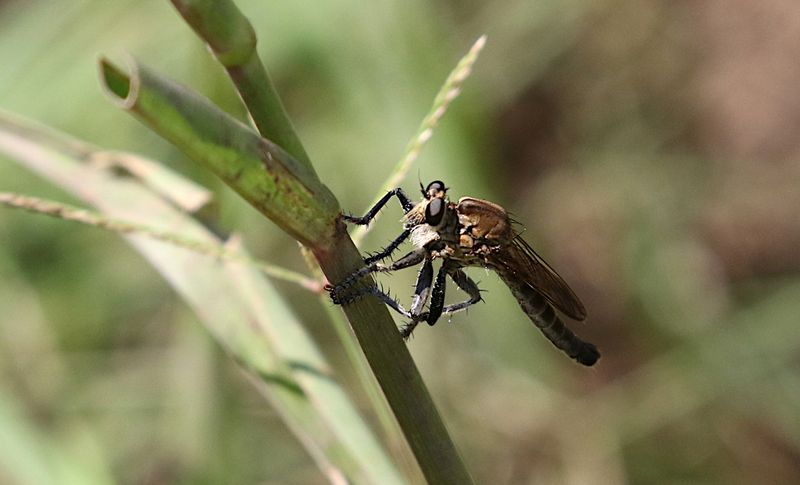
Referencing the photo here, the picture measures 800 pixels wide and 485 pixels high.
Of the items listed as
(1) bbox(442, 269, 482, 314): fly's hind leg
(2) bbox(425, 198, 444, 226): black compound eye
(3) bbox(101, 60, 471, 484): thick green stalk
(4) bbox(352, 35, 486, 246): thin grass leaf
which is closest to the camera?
(3) bbox(101, 60, 471, 484): thick green stalk

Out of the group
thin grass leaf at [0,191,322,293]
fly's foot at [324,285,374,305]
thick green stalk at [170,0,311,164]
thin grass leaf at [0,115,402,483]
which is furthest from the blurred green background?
thick green stalk at [170,0,311,164]

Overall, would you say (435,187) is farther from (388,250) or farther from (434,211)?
(388,250)

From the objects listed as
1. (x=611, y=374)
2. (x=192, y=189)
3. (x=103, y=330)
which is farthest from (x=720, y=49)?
(x=192, y=189)

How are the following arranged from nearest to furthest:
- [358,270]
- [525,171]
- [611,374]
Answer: [358,270] → [611,374] → [525,171]

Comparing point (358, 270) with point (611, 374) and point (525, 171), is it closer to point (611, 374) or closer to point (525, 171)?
point (611, 374)

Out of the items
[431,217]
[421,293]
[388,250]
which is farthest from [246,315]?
[421,293]

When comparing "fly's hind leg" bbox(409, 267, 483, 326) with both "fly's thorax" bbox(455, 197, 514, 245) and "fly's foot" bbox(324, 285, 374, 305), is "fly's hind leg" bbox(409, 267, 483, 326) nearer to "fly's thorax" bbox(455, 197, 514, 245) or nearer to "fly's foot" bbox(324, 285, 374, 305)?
"fly's thorax" bbox(455, 197, 514, 245)
